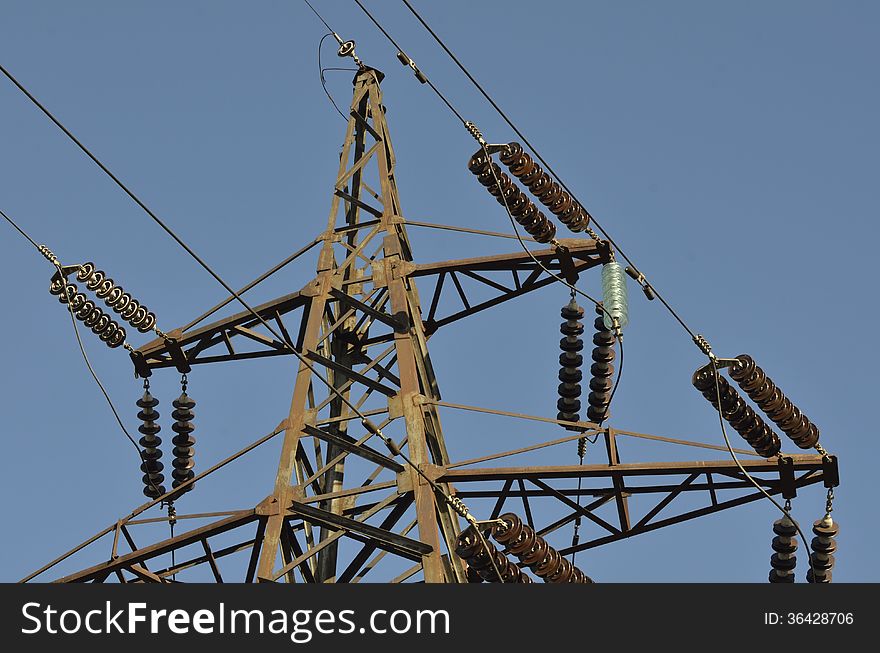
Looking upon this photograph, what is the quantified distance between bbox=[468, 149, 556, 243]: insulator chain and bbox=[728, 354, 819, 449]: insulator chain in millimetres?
3583

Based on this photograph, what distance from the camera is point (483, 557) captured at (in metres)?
25.5

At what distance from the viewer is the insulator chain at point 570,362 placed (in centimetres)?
2933

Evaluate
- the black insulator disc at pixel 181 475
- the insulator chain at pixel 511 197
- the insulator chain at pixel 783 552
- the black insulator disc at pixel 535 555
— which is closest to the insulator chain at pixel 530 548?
the black insulator disc at pixel 535 555

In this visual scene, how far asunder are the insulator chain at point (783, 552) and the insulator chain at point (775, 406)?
117cm

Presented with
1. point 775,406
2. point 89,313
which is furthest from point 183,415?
point 775,406

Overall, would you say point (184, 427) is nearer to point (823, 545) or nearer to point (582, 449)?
point (582, 449)

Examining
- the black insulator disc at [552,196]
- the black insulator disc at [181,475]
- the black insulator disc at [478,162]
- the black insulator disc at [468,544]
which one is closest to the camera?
the black insulator disc at [468,544]

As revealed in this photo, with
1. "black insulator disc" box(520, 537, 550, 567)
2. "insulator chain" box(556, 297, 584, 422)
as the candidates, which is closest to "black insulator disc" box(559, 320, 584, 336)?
"insulator chain" box(556, 297, 584, 422)

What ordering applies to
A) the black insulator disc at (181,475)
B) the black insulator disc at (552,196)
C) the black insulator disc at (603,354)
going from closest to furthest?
the black insulator disc at (603,354) < the black insulator disc at (552,196) < the black insulator disc at (181,475)

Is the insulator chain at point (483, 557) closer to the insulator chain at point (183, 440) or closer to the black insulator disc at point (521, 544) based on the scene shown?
the black insulator disc at point (521, 544)

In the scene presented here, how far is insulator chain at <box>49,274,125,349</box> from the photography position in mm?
29141

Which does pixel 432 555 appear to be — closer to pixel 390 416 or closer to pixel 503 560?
pixel 503 560
